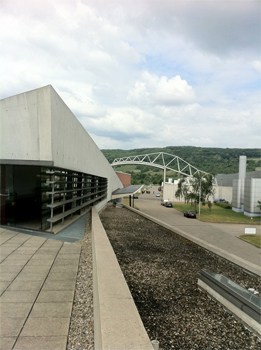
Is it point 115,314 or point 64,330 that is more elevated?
point 115,314

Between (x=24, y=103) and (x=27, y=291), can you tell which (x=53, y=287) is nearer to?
(x=27, y=291)

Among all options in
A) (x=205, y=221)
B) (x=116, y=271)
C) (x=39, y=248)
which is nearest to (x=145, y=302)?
(x=116, y=271)

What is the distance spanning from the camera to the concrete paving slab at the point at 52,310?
4371 mm

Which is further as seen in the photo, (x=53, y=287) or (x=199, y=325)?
(x=53, y=287)

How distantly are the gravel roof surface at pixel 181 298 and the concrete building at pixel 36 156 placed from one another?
3331mm

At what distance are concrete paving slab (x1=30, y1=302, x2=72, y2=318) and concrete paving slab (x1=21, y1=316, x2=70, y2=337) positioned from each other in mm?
117

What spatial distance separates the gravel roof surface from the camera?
3.84 m

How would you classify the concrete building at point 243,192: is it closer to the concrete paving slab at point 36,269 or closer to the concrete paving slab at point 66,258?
the concrete paving slab at point 66,258

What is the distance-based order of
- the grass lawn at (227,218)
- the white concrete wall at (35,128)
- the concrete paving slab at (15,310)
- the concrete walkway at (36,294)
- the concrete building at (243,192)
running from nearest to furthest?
the concrete walkway at (36,294) < the concrete paving slab at (15,310) < the white concrete wall at (35,128) < the grass lawn at (227,218) < the concrete building at (243,192)

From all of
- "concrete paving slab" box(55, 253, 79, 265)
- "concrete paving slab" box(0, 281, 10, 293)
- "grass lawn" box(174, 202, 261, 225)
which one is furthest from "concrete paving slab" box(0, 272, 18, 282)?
"grass lawn" box(174, 202, 261, 225)

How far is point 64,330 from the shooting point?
13.0 feet

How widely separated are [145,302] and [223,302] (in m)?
1.07

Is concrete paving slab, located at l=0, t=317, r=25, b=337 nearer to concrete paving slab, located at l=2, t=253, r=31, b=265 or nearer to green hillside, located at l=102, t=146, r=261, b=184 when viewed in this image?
concrete paving slab, located at l=2, t=253, r=31, b=265

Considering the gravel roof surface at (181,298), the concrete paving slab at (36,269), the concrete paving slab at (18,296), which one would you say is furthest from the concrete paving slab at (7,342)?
the concrete paving slab at (36,269)
